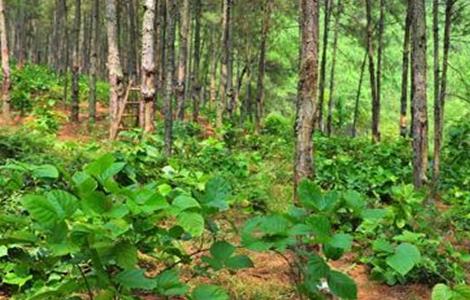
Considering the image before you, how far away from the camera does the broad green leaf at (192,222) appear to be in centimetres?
205

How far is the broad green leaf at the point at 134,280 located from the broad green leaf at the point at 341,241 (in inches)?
26.8

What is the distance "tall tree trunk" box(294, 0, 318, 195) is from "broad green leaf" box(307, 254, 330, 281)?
109 inches

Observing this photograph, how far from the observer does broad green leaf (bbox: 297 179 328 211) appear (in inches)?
84.5

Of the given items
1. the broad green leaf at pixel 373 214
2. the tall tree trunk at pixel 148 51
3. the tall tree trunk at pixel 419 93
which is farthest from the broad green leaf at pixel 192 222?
the tall tree trunk at pixel 148 51

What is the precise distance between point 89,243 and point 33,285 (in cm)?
265

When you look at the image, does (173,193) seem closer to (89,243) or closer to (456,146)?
(89,243)

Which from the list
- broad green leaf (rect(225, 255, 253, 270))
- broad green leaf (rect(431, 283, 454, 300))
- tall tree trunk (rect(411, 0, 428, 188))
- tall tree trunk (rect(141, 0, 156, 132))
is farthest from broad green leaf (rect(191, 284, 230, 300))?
tall tree trunk (rect(141, 0, 156, 132))

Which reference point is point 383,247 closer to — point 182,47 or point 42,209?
point 42,209

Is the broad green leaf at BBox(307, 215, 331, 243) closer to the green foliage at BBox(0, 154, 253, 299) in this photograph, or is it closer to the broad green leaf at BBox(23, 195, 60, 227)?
the green foliage at BBox(0, 154, 253, 299)

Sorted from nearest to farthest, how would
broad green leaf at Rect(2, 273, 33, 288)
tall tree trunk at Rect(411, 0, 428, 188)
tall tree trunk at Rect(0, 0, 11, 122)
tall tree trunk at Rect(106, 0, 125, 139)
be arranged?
broad green leaf at Rect(2, 273, 33, 288), tall tree trunk at Rect(411, 0, 428, 188), tall tree trunk at Rect(106, 0, 125, 139), tall tree trunk at Rect(0, 0, 11, 122)

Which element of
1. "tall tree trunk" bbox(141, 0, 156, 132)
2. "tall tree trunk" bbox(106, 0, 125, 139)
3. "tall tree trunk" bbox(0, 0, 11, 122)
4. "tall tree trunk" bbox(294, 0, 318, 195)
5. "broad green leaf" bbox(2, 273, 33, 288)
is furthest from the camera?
"tall tree trunk" bbox(0, 0, 11, 122)

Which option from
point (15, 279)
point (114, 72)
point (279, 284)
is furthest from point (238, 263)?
point (114, 72)

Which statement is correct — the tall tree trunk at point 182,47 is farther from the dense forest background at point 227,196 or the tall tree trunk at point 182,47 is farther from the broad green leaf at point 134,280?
the broad green leaf at point 134,280

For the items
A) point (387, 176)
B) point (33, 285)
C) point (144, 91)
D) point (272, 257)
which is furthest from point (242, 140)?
point (33, 285)
